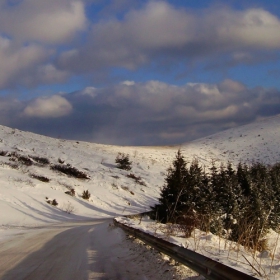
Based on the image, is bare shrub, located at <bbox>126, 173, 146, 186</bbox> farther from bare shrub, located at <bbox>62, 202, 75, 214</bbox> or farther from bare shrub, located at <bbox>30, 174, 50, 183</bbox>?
bare shrub, located at <bbox>62, 202, 75, 214</bbox>

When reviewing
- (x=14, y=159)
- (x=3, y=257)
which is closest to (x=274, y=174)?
(x=14, y=159)

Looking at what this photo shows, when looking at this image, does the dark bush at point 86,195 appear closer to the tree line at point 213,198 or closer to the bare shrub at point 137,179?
the tree line at point 213,198

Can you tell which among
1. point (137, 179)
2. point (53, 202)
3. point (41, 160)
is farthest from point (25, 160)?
point (137, 179)

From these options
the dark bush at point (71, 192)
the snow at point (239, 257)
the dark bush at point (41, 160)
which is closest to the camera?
the snow at point (239, 257)

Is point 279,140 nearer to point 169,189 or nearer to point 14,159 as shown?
point 14,159

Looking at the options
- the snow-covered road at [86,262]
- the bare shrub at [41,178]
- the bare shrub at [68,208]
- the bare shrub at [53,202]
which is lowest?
the bare shrub at [68,208]

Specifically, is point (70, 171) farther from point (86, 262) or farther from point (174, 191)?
point (86, 262)

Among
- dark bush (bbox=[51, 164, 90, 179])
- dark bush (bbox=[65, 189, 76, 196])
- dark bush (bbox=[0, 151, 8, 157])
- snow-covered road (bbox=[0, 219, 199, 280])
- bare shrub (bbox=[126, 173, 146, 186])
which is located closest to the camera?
snow-covered road (bbox=[0, 219, 199, 280])

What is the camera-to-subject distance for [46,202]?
3195 centimetres

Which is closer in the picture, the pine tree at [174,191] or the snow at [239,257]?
the snow at [239,257]

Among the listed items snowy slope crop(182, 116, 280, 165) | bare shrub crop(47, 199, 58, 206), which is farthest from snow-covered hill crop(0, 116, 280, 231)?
snowy slope crop(182, 116, 280, 165)

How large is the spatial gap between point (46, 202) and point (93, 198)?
6.83 meters

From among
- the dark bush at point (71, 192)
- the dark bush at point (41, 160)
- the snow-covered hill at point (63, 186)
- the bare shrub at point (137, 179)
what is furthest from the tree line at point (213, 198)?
the dark bush at point (41, 160)

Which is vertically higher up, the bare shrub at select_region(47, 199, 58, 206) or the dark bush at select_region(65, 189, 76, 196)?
the dark bush at select_region(65, 189, 76, 196)
